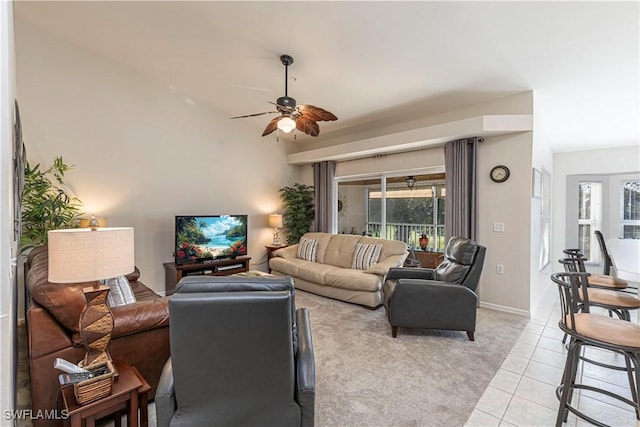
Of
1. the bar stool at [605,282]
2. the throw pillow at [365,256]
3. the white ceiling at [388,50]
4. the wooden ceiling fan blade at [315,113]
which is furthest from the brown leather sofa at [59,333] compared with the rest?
the bar stool at [605,282]

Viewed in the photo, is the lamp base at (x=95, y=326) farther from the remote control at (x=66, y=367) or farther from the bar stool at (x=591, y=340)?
the bar stool at (x=591, y=340)

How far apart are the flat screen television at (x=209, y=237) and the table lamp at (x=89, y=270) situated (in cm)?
279

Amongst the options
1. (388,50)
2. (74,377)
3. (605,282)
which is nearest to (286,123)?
(388,50)

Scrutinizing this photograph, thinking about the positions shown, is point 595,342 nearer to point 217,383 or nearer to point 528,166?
point 217,383

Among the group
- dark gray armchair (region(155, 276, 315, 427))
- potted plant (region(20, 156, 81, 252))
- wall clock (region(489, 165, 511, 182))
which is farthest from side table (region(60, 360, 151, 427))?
wall clock (region(489, 165, 511, 182))

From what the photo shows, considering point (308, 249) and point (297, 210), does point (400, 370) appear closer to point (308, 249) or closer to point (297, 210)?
point (308, 249)

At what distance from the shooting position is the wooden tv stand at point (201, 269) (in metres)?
4.18

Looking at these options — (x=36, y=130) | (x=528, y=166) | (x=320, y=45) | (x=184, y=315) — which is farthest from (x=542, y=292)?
(x=36, y=130)

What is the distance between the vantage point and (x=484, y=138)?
3.85m

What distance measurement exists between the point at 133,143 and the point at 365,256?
387 cm

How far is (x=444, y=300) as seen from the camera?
9.11 feet

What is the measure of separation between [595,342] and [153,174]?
510 centimetres

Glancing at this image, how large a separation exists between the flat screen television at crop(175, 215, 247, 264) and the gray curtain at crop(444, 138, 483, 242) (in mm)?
3436

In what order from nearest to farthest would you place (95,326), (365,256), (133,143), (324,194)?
(95,326) → (133,143) → (365,256) → (324,194)
